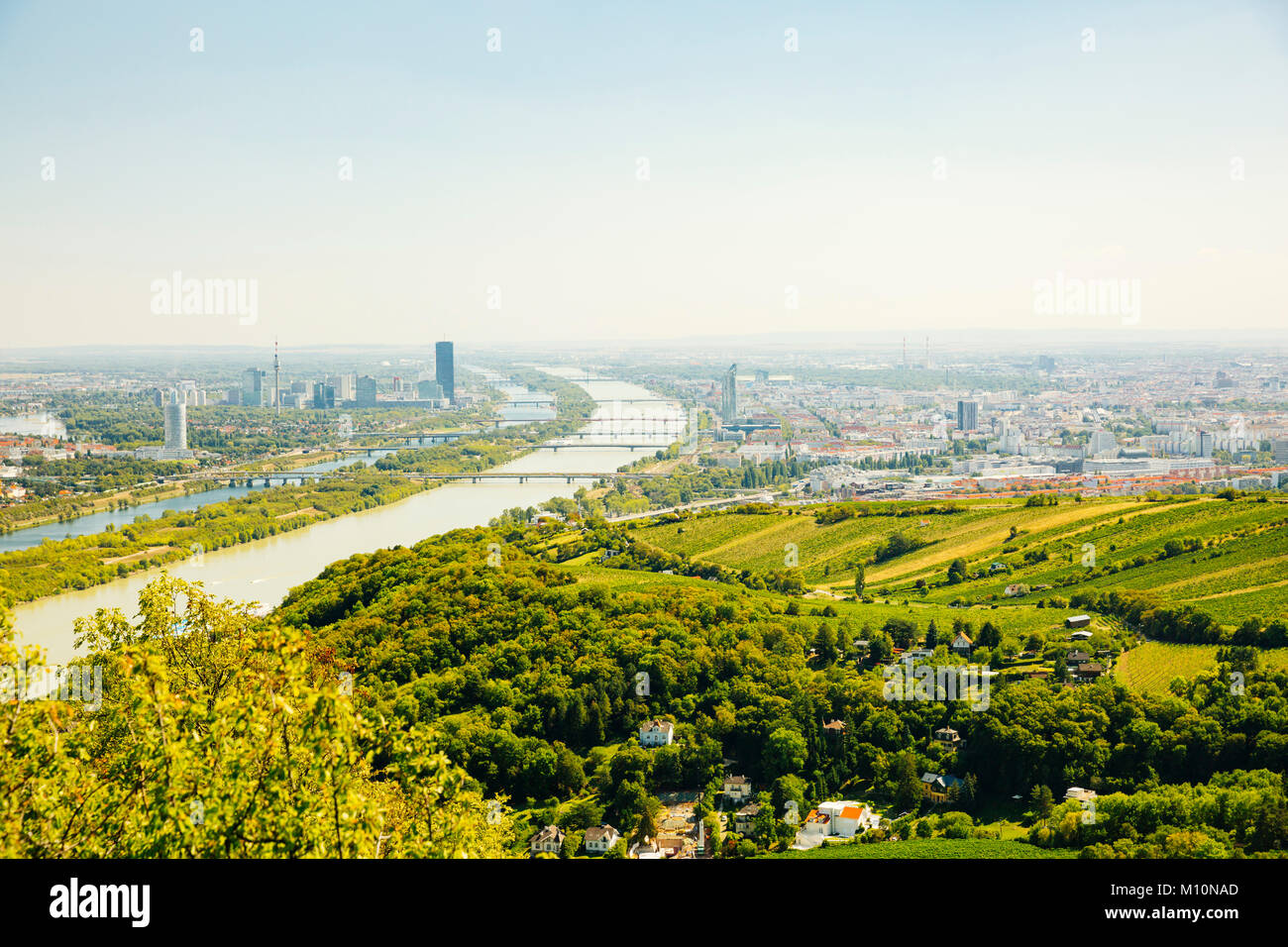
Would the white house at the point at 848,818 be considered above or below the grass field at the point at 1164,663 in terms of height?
below

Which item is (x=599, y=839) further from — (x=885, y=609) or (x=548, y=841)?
(x=885, y=609)

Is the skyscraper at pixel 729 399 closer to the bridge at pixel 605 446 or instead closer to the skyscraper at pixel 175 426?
the bridge at pixel 605 446

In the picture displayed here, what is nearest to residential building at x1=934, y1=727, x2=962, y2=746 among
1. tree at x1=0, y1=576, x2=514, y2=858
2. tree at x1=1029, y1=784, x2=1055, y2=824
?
tree at x1=1029, y1=784, x2=1055, y2=824

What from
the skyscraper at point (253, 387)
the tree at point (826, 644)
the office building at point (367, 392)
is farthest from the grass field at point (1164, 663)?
the office building at point (367, 392)

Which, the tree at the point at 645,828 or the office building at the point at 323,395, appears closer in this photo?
the tree at the point at 645,828

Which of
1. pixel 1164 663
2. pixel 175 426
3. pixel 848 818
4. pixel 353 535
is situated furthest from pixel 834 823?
pixel 175 426
